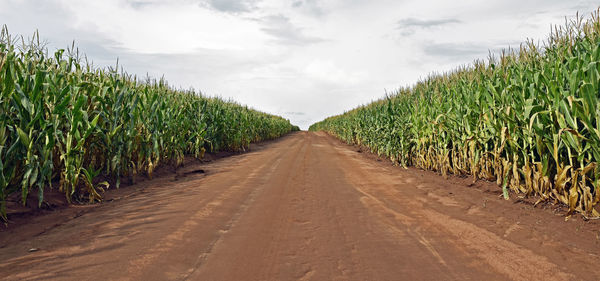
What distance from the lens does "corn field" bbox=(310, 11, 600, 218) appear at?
4.57 meters

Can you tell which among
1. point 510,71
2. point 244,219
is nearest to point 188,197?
point 244,219

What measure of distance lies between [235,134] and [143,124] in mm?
8577

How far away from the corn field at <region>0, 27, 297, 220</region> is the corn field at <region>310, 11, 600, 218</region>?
7.11 meters

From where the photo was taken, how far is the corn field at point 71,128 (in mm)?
4730

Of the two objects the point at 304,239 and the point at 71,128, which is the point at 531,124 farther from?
the point at 71,128

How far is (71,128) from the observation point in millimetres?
5391

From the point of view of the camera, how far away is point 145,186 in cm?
742

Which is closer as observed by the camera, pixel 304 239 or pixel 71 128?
pixel 304 239

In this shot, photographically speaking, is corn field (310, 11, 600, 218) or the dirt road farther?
corn field (310, 11, 600, 218)

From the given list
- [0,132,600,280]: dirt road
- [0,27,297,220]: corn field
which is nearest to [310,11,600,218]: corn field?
[0,132,600,280]: dirt road

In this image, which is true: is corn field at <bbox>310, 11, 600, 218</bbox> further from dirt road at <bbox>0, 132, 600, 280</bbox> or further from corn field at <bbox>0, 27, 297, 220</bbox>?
corn field at <bbox>0, 27, 297, 220</bbox>

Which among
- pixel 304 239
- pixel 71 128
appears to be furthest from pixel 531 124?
pixel 71 128

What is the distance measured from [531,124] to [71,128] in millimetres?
7140

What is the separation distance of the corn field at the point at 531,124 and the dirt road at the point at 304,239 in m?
0.52
